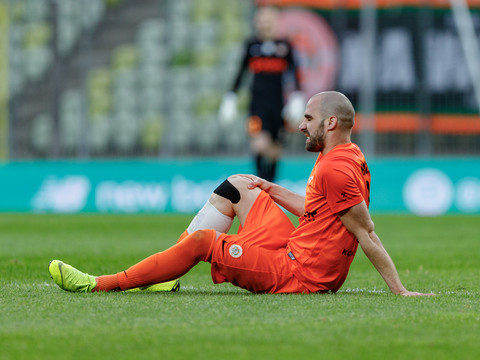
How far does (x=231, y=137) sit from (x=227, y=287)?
11.5 m

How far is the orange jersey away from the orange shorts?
6 centimetres

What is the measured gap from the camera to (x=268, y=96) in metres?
11.0

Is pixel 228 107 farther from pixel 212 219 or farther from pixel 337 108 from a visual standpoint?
pixel 337 108

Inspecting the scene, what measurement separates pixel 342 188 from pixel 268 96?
694 centimetres

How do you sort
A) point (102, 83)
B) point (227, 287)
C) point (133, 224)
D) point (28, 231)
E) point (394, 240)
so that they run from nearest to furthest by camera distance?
1. point (227, 287)
2. point (394, 240)
3. point (28, 231)
4. point (133, 224)
5. point (102, 83)

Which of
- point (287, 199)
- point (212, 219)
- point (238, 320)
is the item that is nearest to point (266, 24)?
point (287, 199)

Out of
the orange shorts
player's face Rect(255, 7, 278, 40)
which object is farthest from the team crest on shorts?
player's face Rect(255, 7, 278, 40)

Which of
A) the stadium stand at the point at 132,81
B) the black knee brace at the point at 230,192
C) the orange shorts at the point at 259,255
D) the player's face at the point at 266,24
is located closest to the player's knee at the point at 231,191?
the black knee brace at the point at 230,192

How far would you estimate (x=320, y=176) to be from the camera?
4.19 meters

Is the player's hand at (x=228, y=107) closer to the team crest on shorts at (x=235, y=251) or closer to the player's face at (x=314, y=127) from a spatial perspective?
the player's face at (x=314, y=127)

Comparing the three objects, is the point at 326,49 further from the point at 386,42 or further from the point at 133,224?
the point at 133,224

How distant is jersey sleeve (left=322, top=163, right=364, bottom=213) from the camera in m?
4.14

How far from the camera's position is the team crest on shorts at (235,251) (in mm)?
4211

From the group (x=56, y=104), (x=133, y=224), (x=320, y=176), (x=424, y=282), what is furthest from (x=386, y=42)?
(x=320, y=176)
